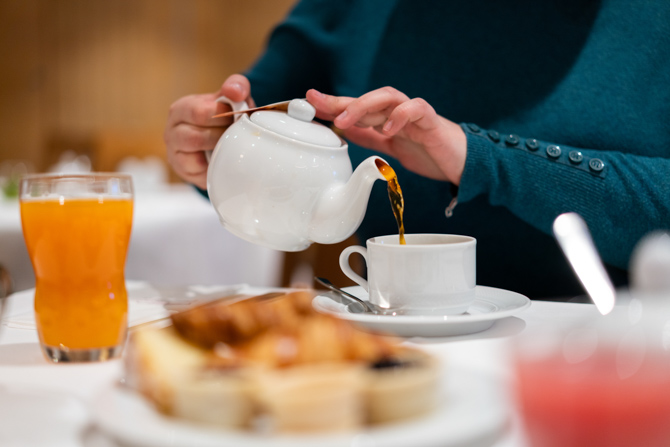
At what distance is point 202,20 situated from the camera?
16.0 feet

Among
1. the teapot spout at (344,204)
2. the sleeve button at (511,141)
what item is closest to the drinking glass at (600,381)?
the teapot spout at (344,204)

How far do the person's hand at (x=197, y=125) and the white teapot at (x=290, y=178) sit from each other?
12cm

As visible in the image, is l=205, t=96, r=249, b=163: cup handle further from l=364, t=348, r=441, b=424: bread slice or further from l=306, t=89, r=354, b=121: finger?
l=364, t=348, r=441, b=424: bread slice

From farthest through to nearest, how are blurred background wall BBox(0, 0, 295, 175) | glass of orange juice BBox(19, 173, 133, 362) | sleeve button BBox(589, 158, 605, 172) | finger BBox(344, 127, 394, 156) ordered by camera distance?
blurred background wall BBox(0, 0, 295, 175)
finger BBox(344, 127, 394, 156)
sleeve button BBox(589, 158, 605, 172)
glass of orange juice BBox(19, 173, 133, 362)

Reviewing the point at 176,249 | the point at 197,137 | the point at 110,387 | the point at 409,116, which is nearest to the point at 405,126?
the point at 409,116

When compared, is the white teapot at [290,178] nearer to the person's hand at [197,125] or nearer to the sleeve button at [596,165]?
the person's hand at [197,125]

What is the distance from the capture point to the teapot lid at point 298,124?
0.65 meters

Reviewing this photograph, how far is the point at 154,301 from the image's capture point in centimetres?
79

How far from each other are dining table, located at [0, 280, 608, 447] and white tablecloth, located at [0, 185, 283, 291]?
708 mm

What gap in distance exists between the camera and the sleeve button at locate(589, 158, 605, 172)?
2.76 ft

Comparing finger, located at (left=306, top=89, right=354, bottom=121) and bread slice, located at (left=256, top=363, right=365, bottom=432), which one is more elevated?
finger, located at (left=306, top=89, right=354, bottom=121)

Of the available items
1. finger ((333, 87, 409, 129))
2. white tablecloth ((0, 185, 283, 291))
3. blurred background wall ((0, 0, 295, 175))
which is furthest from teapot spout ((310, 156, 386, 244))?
blurred background wall ((0, 0, 295, 175))

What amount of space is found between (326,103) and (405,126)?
0.42 ft

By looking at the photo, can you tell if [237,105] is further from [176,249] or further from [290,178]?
[176,249]
